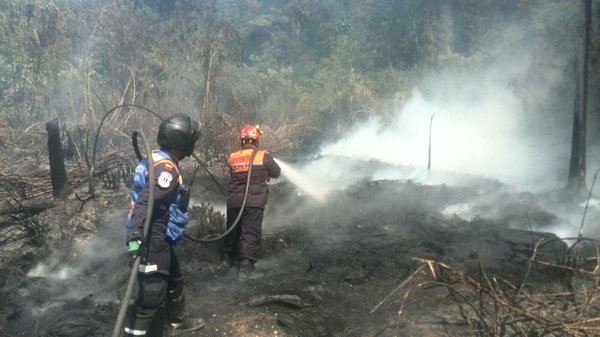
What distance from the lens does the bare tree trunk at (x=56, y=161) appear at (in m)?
6.86

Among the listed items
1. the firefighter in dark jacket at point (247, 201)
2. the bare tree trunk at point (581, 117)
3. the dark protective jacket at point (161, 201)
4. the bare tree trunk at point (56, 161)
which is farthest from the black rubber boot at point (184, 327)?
the bare tree trunk at point (581, 117)

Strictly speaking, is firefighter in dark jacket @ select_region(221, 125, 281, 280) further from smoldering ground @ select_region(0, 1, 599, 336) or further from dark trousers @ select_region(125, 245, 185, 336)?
dark trousers @ select_region(125, 245, 185, 336)

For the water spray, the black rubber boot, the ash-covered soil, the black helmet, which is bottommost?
the black rubber boot

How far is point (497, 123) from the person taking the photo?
11625 millimetres

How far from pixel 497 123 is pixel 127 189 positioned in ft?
31.5

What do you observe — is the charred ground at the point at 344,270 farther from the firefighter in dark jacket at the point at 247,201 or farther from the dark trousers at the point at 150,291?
the dark trousers at the point at 150,291

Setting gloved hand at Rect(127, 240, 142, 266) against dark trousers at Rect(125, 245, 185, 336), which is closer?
gloved hand at Rect(127, 240, 142, 266)

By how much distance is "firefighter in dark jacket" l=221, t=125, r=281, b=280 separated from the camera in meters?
5.15

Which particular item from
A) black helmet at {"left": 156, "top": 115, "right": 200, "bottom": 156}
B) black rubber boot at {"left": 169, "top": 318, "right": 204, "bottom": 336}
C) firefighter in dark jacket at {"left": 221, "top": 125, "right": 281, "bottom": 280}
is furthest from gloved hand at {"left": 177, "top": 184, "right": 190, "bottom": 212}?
firefighter in dark jacket at {"left": 221, "top": 125, "right": 281, "bottom": 280}

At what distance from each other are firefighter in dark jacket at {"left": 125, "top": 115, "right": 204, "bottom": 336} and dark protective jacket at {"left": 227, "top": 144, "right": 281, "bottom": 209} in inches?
61.2

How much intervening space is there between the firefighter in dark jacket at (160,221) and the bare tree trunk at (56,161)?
432 centimetres

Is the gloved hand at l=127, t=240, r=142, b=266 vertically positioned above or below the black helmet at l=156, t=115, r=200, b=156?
below

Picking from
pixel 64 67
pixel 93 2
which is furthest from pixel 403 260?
pixel 93 2

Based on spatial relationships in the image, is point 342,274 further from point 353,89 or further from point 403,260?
point 353,89
